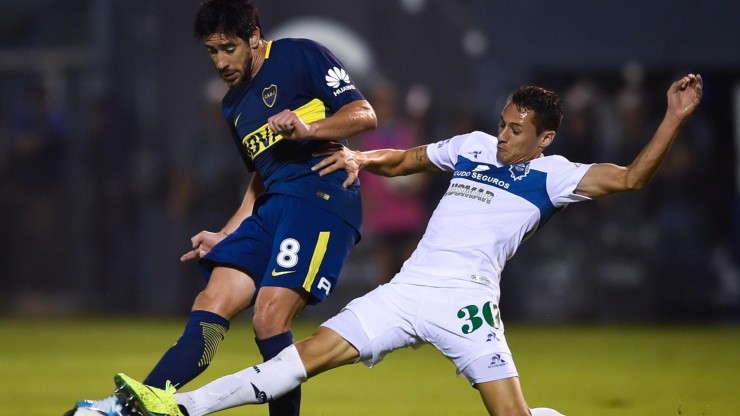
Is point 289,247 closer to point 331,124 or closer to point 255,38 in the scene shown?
point 331,124

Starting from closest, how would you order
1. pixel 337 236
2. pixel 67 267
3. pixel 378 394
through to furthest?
1. pixel 337 236
2. pixel 378 394
3. pixel 67 267

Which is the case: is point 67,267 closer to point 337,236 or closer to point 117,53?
point 117,53

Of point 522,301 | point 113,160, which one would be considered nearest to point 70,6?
point 113,160

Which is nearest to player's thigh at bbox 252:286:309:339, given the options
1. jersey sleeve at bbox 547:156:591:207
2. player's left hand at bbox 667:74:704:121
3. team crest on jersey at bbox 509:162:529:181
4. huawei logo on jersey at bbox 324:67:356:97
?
huawei logo on jersey at bbox 324:67:356:97

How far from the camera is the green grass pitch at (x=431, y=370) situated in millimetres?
7824

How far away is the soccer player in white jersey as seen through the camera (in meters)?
5.59

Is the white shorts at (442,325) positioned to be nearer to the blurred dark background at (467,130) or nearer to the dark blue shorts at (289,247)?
the dark blue shorts at (289,247)

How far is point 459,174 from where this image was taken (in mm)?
6250

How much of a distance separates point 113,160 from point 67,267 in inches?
58.4

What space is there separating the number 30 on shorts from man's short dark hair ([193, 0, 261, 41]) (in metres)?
1.74

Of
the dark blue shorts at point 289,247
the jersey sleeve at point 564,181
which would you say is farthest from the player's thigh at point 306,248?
the jersey sleeve at point 564,181

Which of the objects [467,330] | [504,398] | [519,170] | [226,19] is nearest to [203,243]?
[226,19]

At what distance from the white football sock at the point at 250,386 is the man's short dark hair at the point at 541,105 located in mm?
1668

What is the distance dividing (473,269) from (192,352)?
4.54ft
